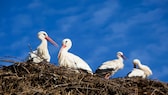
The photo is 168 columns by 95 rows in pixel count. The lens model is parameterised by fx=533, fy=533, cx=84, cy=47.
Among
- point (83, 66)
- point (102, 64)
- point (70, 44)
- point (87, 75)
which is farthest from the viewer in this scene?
point (102, 64)

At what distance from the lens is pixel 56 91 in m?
7.42

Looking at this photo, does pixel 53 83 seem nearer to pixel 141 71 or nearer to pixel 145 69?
pixel 141 71

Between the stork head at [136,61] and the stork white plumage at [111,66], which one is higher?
the stork head at [136,61]

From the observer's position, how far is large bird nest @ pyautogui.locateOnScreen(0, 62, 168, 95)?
7.32 meters

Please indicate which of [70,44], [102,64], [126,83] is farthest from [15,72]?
[102,64]

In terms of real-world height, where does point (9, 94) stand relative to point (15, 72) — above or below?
below

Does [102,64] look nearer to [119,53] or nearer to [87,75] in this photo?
[119,53]

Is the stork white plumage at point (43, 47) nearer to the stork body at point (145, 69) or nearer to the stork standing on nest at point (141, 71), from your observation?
the stork standing on nest at point (141, 71)

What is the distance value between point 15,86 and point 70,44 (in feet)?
22.6

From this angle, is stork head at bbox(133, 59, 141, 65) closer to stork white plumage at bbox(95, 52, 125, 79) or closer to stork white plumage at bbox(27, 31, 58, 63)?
stork white plumage at bbox(95, 52, 125, 79)

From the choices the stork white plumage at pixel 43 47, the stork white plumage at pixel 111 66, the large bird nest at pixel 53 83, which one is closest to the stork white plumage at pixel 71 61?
the stork white plumage at pixel 43 47

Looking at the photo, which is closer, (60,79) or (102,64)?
(60,79)

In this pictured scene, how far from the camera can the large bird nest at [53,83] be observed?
7.32 metres

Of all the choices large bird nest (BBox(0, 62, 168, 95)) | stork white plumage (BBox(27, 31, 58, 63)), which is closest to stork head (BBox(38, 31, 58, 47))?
stork white plumage (BBox(27, 31, 58, 63))
